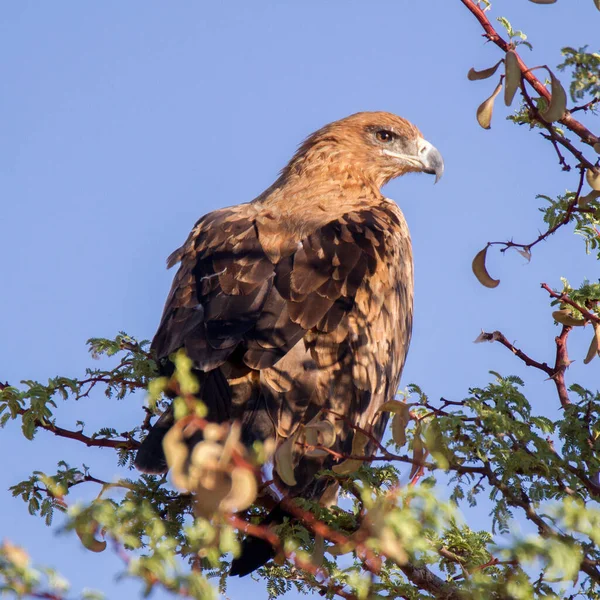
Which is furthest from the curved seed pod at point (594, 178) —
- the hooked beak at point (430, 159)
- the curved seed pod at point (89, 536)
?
the hooked beak at point (430, 159)

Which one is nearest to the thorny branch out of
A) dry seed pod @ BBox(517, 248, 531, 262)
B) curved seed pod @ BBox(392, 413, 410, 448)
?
dry seed pod @ BBox(517, 248, 531, 262)

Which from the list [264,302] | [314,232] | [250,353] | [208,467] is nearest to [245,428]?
[250,353]

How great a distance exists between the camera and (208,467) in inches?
72.7

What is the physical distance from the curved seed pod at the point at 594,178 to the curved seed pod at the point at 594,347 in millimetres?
472

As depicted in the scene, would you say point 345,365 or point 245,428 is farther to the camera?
point 345,365

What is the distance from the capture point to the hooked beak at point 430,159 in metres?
6.78

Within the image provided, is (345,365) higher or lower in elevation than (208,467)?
higher

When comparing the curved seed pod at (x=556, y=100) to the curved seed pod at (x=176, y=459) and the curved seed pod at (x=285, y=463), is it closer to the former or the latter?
the curved seed pod at (x=285, y=463)

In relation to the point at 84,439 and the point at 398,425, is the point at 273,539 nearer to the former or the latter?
the point at 398,425

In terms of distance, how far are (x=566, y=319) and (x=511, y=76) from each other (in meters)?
1.01

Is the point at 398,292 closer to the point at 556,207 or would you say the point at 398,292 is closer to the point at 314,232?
the point at 314,232

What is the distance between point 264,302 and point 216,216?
129cm

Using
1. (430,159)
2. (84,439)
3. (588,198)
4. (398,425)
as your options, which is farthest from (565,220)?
(430,159)

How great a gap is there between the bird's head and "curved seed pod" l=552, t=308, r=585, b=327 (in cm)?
350
